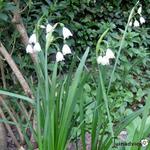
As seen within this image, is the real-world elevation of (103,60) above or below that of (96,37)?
above

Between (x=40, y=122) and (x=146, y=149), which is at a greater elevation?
(x=40, y=122)

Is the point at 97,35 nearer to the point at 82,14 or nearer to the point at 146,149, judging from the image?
the point at 82,14

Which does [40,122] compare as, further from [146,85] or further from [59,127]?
[146,85]

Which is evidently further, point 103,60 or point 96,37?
point 96,37

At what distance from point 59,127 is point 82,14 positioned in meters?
2.45

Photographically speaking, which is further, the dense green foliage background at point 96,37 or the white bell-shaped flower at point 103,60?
the dense green foliage background at point 96,37

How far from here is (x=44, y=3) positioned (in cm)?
350

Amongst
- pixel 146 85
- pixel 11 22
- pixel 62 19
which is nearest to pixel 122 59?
pixel 146 85

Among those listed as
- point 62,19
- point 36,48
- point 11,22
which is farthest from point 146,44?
point 36,48

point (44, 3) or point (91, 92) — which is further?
point (44, 3)

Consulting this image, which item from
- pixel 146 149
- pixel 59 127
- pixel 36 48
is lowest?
pixel 146 149

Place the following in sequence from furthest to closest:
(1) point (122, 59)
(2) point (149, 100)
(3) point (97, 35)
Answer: (3) point (97, 35)
(1) point (122, 59)
(2) point (149, 100)

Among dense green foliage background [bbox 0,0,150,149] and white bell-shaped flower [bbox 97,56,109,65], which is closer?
white bell-shaped flower [bbox 97,56,109,65]

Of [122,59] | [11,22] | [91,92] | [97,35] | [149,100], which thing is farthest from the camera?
[97,35]
